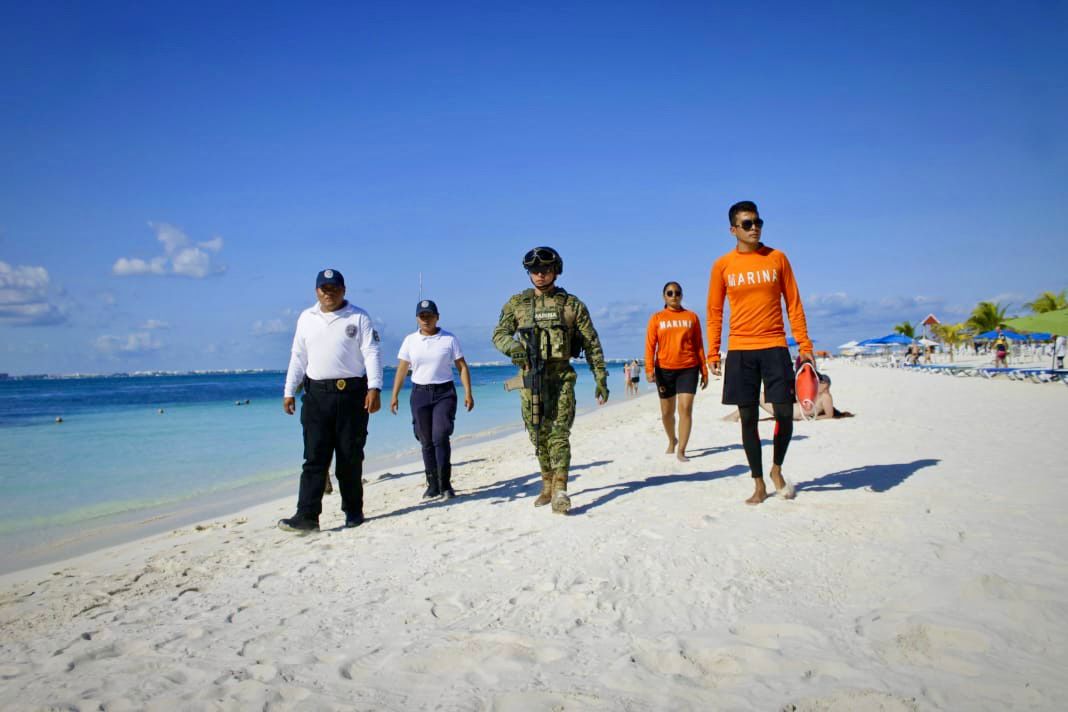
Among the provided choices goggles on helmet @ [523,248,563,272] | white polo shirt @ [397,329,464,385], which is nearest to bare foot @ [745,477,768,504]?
goggles on helmet @ [523,248,563,272]

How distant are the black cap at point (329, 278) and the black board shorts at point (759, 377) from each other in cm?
310

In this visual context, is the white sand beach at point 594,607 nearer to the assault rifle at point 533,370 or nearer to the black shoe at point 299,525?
the black shoe at point 299,525

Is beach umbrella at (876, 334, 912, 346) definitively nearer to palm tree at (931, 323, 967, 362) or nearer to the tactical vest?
palm tree at (931, 323, 967, 362)

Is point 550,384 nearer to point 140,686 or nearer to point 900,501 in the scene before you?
point 900,501

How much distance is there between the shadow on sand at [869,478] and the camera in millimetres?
5199

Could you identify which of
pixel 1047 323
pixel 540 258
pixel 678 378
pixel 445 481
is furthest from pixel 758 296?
pixel 1047 323

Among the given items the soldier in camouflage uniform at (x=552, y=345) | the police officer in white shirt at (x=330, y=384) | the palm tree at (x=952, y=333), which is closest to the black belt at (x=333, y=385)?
the police officer in white shirt at (x=330, y=384)

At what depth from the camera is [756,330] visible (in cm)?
467

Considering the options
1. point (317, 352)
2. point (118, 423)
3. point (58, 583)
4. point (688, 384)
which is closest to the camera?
point (58, 583)

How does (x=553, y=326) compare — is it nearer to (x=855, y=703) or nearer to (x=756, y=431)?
(x=756, y=431)

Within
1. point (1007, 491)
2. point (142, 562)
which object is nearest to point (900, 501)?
point (1007, 491)

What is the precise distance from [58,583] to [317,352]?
2.21 metres

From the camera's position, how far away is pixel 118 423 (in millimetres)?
21625

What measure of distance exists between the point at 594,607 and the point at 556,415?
7.31 ft
